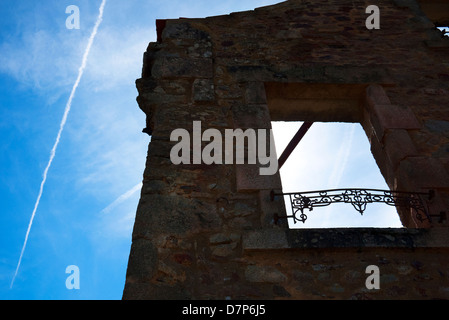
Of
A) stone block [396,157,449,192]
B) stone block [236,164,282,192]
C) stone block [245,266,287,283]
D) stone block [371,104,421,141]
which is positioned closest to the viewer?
stone block [245,266,287,283]

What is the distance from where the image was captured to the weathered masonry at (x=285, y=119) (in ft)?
9.47

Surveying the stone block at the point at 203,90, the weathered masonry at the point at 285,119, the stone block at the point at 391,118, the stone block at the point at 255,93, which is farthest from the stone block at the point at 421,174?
the stone block at the point at 203,90

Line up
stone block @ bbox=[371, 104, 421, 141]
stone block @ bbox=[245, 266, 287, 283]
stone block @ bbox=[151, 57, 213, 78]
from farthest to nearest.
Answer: stone block @ bbox=[151, 57, 213, 78]
stone block @ bbox=[371, 104, 421, 141]
stone block @ bbox=[245, 266, 287, 283]

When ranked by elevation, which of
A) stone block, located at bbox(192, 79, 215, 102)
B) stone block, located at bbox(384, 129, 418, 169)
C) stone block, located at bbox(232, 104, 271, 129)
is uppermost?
stone block, located at bbox(192, 79, 215, 102)

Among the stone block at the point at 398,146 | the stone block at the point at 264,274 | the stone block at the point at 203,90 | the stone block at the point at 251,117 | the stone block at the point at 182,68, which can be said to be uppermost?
the stone block at the point at 182,68

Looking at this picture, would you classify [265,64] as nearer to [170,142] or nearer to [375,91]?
[375,91]

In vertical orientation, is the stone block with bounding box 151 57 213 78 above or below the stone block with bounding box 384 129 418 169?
above

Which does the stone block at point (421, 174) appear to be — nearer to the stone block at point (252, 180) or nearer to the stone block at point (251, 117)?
the stone block at point (252, 180)

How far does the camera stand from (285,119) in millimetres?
4973

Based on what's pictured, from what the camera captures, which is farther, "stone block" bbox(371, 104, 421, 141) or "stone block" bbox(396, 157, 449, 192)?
"stone block" bbox(371, 104, 421, 141)

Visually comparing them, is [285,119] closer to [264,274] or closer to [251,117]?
[251,117]

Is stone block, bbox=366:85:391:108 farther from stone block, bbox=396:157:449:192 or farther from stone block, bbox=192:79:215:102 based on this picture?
stone block, bbox=192:79:215:102

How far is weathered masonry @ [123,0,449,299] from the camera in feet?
9.47

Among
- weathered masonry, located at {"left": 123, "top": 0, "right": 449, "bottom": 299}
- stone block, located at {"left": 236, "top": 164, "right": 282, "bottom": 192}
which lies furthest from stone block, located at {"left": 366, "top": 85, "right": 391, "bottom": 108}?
Result: stone block, located at {"left": 236, "top": 164, "right": 282, "bottom": 192}
